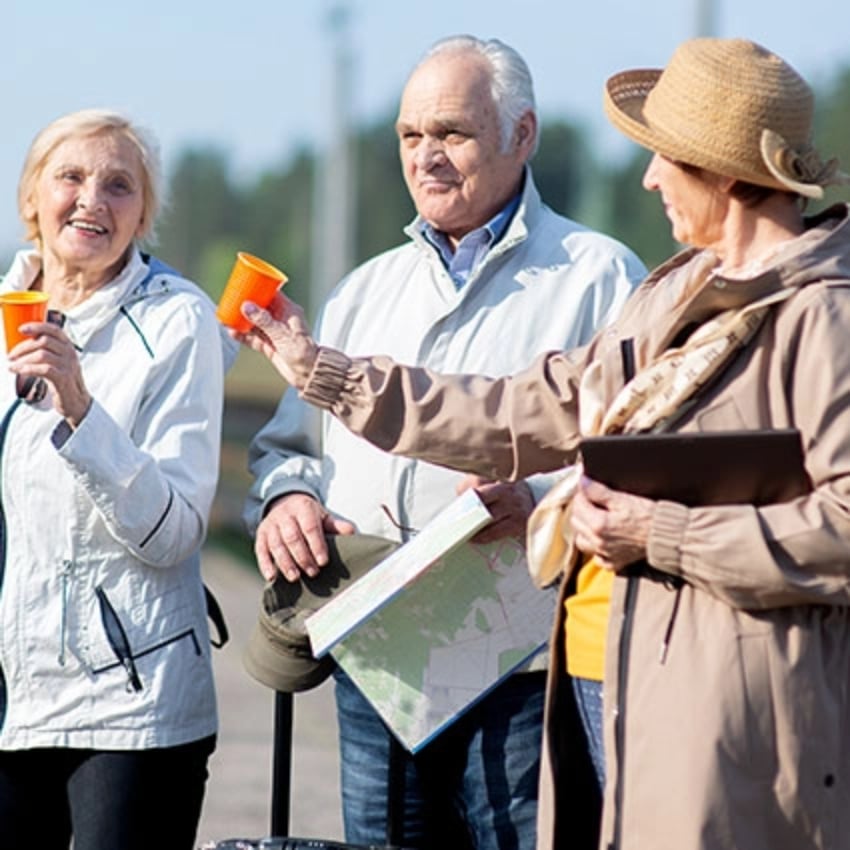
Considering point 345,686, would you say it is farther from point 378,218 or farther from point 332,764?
point 378,218

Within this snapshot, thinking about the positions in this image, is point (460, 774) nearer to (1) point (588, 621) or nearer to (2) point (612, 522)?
(1) point (588, 621)

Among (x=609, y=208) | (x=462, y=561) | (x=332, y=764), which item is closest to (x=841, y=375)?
(x=462, y=561)

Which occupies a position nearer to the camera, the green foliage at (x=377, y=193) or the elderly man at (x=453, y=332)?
the elderly man at (x=453, y=332)

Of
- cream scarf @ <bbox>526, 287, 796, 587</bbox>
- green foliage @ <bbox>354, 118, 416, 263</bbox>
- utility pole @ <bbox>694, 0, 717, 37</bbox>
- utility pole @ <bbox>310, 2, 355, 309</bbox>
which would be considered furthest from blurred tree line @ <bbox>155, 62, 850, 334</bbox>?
cream scarf @ <bbox>526, 287, 796, 587</bbox>

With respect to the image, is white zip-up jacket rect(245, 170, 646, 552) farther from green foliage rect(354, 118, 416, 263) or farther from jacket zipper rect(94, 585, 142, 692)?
green foliage rect(354, 118, 416, 263)

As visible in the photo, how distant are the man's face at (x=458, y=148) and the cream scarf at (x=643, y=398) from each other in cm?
76

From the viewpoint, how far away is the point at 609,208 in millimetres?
Result: 48438

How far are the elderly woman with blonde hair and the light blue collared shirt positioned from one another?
0.50m

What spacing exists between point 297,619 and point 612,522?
1.06 m

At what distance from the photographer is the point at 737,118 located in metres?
3.39

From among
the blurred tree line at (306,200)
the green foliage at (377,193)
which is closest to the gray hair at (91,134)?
the blurred tree line at (306,200)

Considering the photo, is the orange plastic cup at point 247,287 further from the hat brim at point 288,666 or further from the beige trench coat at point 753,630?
the beige trench coat at point 753,630

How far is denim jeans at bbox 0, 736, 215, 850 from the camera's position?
4.20 metres

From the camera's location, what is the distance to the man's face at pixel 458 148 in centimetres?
433
